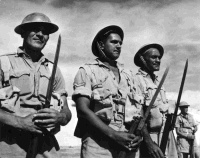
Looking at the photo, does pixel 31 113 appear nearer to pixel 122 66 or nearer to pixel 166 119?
pixel 122 66

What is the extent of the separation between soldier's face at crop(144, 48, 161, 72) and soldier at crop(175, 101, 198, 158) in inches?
322

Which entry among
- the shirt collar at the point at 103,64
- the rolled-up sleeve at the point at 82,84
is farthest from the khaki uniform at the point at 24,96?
the shirt collar at the point at 103,64

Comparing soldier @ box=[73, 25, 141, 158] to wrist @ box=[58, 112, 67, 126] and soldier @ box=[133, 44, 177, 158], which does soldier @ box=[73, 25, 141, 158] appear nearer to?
soldier @ box=[133, 44, 177, 158]

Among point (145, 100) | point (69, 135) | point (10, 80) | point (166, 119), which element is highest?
point (10, 80)

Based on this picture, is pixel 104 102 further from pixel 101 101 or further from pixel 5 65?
pixel 5 65

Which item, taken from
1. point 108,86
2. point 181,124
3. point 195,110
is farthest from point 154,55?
point 195,110

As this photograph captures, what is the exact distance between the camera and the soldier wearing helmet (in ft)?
10.9

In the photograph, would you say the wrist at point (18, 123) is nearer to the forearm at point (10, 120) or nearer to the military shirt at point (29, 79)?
the forearm at point (10, 120)

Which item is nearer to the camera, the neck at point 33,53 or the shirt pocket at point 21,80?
the shirt pocket at point 21,80

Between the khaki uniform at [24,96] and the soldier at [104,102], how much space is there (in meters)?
0.51

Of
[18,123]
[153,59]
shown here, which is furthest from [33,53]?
[153,59]

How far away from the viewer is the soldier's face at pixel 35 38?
3.84 meters

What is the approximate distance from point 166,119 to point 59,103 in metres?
2.64

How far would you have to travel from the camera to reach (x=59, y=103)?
3.73 metres
